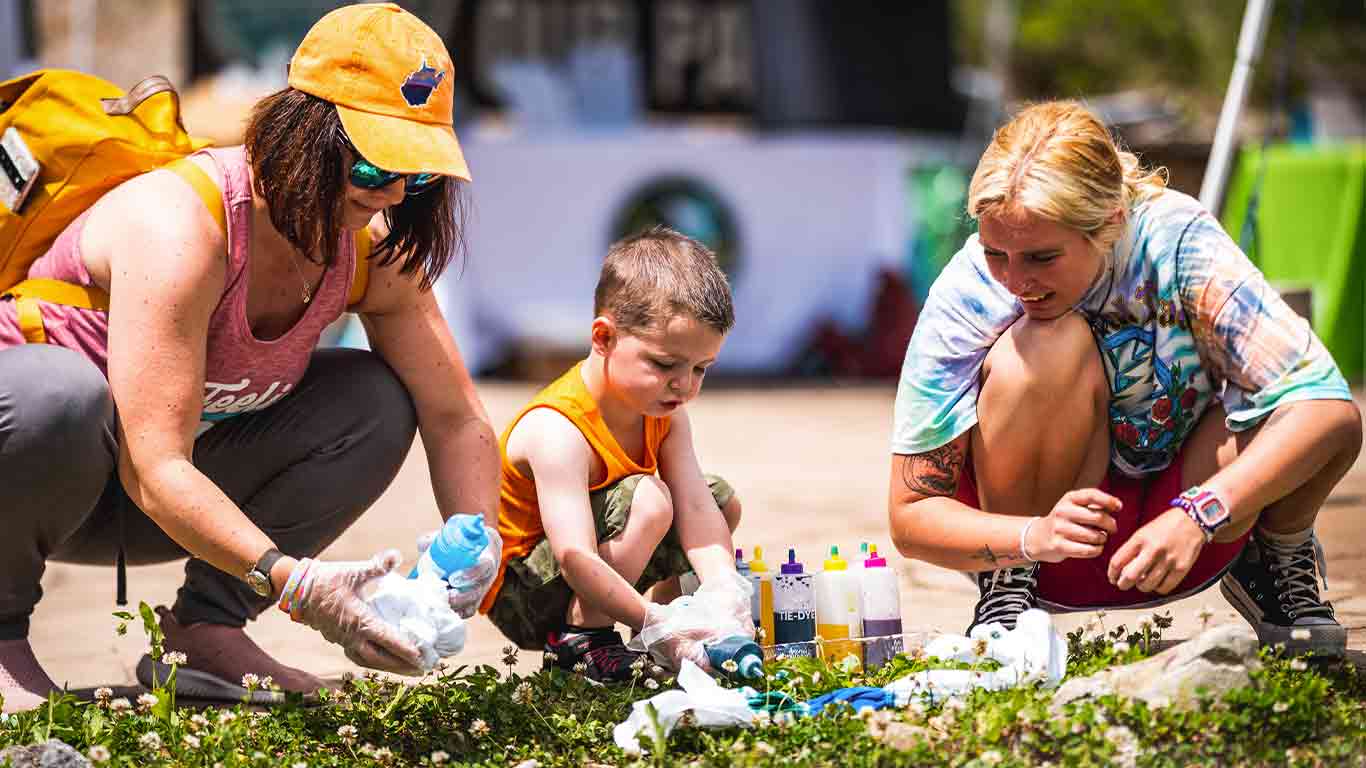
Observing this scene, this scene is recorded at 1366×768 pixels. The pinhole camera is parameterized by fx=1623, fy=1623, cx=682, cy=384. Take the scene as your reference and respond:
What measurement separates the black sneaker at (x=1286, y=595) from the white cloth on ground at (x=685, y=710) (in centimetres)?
108

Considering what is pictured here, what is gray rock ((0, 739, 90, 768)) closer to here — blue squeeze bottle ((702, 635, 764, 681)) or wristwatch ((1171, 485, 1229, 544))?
blue squeeze bottle ((702, 635, 764, 681))

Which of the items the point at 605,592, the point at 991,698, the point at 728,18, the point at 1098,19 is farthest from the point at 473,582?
the point at 1098,19

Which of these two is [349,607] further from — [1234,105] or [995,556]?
[1234,105]

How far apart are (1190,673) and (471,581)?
3.78 feet

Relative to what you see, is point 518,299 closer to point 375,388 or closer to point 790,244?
point 790,244

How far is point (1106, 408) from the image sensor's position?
3.06 meters

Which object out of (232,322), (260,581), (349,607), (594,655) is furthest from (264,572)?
(594,655)

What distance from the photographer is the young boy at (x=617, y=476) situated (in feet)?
10.4

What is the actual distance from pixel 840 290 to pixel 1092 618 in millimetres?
8202

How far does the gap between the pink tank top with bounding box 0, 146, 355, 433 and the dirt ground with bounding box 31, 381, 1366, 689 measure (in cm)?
73

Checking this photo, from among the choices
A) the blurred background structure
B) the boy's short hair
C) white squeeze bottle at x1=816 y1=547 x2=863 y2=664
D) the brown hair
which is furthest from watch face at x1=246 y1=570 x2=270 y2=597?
the blurred background structure

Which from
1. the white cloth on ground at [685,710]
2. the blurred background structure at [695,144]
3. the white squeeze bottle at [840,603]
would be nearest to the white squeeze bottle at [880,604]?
the white squeeze bottle at [840,603]

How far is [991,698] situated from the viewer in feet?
8.45

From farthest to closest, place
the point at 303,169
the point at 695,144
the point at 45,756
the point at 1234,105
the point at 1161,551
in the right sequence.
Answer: the point at 695,144, the point at 1234,105, the point at 303,169, the point at 1161,551, the point at 45,756
